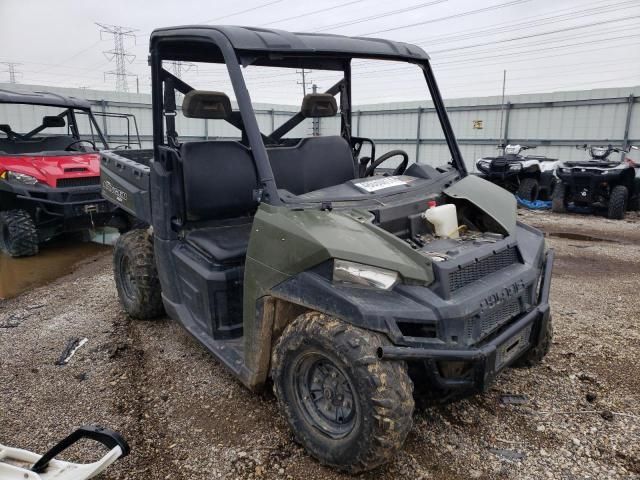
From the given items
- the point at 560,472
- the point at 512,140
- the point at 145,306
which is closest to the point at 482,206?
the point at 560,472

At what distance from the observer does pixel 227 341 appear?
3074 millimetres

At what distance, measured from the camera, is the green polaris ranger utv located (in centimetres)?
216

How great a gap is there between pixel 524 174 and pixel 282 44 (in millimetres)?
9830

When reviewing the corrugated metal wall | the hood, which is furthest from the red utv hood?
the hood

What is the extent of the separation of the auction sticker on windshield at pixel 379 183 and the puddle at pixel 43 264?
13.9 ft

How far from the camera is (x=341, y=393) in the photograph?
2.35 m

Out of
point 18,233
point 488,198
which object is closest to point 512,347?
point 488,198

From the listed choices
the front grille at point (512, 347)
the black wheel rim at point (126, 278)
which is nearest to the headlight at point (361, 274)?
the front grille at point (512, 347)

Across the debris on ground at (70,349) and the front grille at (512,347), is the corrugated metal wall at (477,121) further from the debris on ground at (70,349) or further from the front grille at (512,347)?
the front grille at (512,347)

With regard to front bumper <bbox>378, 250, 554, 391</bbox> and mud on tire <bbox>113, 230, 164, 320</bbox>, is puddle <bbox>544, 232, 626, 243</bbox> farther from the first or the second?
mud on tire <bbox>113, 230, 164, 320</bbox>

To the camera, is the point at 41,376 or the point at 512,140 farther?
the point at 512,140

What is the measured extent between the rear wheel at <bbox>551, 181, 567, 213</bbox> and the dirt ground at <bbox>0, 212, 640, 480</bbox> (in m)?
6.33

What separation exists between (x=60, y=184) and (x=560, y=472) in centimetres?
653

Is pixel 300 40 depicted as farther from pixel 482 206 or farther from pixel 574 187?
pixel 574 187
